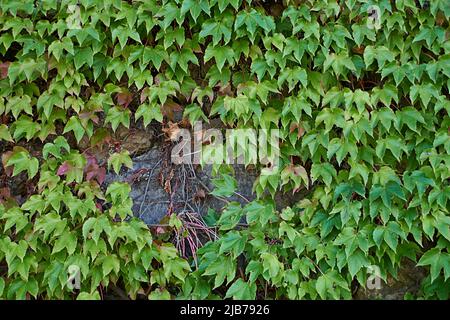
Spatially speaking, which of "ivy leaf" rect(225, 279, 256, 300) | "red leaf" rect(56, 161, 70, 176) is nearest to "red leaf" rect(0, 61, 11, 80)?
"red leaf" rect(56, 161, 70, 176)

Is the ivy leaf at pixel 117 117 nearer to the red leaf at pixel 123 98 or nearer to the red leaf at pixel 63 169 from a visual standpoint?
the red leaf at pixel 123 98

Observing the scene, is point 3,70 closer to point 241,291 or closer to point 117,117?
Answer: point 117,117

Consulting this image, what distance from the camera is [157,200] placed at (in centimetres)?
272

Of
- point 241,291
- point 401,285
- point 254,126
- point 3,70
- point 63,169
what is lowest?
point 401,285

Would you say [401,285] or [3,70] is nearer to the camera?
[3,70]

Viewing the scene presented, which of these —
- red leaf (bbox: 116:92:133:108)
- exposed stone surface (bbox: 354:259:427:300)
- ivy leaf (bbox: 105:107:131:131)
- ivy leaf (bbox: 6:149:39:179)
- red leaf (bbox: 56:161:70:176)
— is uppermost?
red leaf (bbox: 116:92:133:108)

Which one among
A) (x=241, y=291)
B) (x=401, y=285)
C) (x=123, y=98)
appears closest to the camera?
(x=241, y=291)

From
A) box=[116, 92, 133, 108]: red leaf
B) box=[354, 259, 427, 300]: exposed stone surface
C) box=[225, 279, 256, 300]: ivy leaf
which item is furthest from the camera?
box=[354, 259, 427, 300]: exposed stone surface

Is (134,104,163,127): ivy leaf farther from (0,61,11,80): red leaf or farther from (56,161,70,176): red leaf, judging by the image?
(0,61,11,80): red leaf

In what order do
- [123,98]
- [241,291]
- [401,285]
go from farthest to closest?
1. [401,285]
2. [123,98]
3. [241,291]

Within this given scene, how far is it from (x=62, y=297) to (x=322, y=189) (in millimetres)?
1356

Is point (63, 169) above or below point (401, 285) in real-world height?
above

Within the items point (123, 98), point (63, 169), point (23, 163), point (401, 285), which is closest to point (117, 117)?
point (123, 98)
